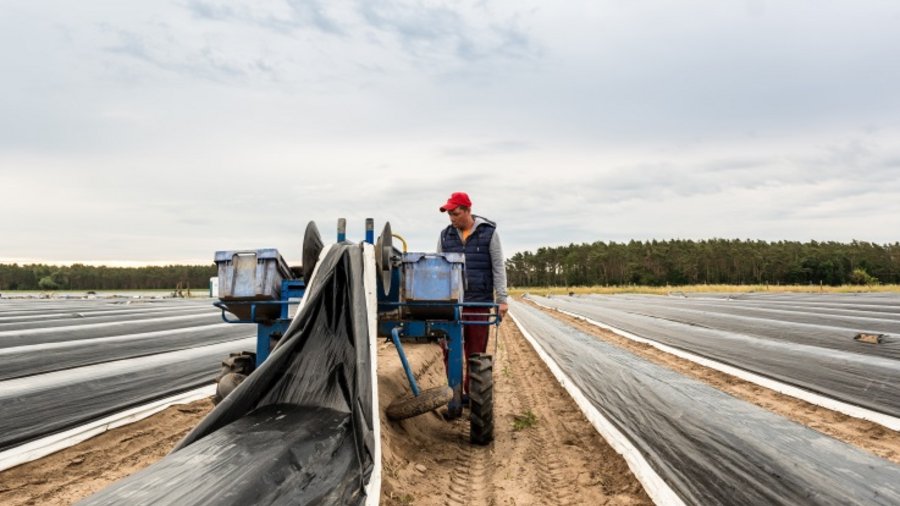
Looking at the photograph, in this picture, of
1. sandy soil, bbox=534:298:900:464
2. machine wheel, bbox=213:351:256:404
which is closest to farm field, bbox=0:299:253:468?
machine wheel, bbox=213:351:256:404

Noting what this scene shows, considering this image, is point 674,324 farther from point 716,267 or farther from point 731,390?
point 716,267

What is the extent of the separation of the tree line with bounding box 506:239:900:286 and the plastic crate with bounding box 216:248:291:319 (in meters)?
73.8

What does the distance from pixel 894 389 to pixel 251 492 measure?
20.5 ft

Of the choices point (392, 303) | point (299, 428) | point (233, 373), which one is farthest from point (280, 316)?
point (299, 428)

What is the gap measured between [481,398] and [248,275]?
1996 mm

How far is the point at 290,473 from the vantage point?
2.19m

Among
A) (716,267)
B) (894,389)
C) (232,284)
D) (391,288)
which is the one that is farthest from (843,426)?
(716,267)

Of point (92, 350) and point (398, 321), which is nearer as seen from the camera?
point (398, 321)

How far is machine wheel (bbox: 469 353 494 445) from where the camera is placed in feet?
13.9

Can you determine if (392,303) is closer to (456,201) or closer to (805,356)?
(456,201)

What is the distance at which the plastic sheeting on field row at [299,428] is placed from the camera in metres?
2.00

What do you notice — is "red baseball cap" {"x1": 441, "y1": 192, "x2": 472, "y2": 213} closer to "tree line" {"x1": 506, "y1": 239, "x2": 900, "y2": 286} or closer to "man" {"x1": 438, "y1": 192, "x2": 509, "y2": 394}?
"man" {"x1": 438, "y1": 192, "x2": 509, "y2": 394}

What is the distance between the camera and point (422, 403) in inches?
159

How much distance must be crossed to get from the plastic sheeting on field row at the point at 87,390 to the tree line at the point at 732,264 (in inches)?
2843
